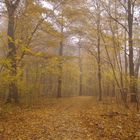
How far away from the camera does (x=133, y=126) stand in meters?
9.16

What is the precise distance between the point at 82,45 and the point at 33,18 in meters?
9.60

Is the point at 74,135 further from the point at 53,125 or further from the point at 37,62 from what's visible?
the point at 37,62

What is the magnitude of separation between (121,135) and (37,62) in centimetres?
1126

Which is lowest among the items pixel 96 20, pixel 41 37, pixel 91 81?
pixel 91 81

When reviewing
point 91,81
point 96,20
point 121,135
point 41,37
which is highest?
point 96,20

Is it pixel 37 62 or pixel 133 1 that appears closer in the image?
pixel 133 1

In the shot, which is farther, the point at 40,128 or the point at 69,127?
the point at 69,127

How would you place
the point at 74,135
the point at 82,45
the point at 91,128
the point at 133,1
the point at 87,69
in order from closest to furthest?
1. the point at 74,135
2. the point at 91,128
3. the point at 133,1
4. the point at 82,45
5. the point at 87,69

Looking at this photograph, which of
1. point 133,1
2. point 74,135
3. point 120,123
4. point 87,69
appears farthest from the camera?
point 87,69

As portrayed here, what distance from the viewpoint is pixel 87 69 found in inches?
1656

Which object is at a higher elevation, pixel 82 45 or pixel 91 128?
pixel 82 45

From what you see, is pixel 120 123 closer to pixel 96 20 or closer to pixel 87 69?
pixel 96 20

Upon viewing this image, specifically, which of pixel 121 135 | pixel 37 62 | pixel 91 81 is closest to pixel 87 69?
pixel 91 81

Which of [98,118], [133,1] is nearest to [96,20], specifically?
[133,1]
